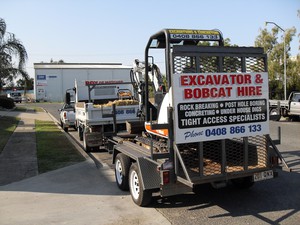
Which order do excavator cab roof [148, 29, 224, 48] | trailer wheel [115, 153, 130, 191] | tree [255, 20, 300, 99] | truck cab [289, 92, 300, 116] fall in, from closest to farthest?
excavator cab roof [148, 29, 224, 48] < trailer wheel [115, 153, 130, 191] < truck cab [289, 92, 300, 116] < tree [255, 20, 300, 99]

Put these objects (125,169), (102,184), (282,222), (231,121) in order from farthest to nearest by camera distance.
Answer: (102,184)
(125,169)
(231,121)
(282,222)

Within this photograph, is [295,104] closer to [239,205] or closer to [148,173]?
[239,205]

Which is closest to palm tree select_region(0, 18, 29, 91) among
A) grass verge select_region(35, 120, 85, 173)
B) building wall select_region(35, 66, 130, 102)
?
grass verge select_region(35, 120, 85, 173)

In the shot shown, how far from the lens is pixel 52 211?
6.07 meters

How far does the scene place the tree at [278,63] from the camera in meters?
33.0

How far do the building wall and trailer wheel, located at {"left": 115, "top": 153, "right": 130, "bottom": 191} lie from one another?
71106mm

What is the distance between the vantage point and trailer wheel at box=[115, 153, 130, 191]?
6.77m

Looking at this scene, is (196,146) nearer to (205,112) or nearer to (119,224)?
(205,112)

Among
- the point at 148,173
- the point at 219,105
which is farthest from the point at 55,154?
the point at 219,105

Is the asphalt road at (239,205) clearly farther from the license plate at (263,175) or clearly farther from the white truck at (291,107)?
the white truck at (291,107)

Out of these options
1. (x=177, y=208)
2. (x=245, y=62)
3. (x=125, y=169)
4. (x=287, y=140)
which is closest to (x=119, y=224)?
(x=177, y=208)

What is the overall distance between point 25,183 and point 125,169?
2594 millimetres

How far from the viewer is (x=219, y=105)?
5.59 m

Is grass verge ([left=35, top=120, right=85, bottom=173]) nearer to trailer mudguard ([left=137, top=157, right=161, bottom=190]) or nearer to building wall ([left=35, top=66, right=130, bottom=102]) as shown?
trailer mudguard ([left=137, top=157, right=161, bottom=190])
